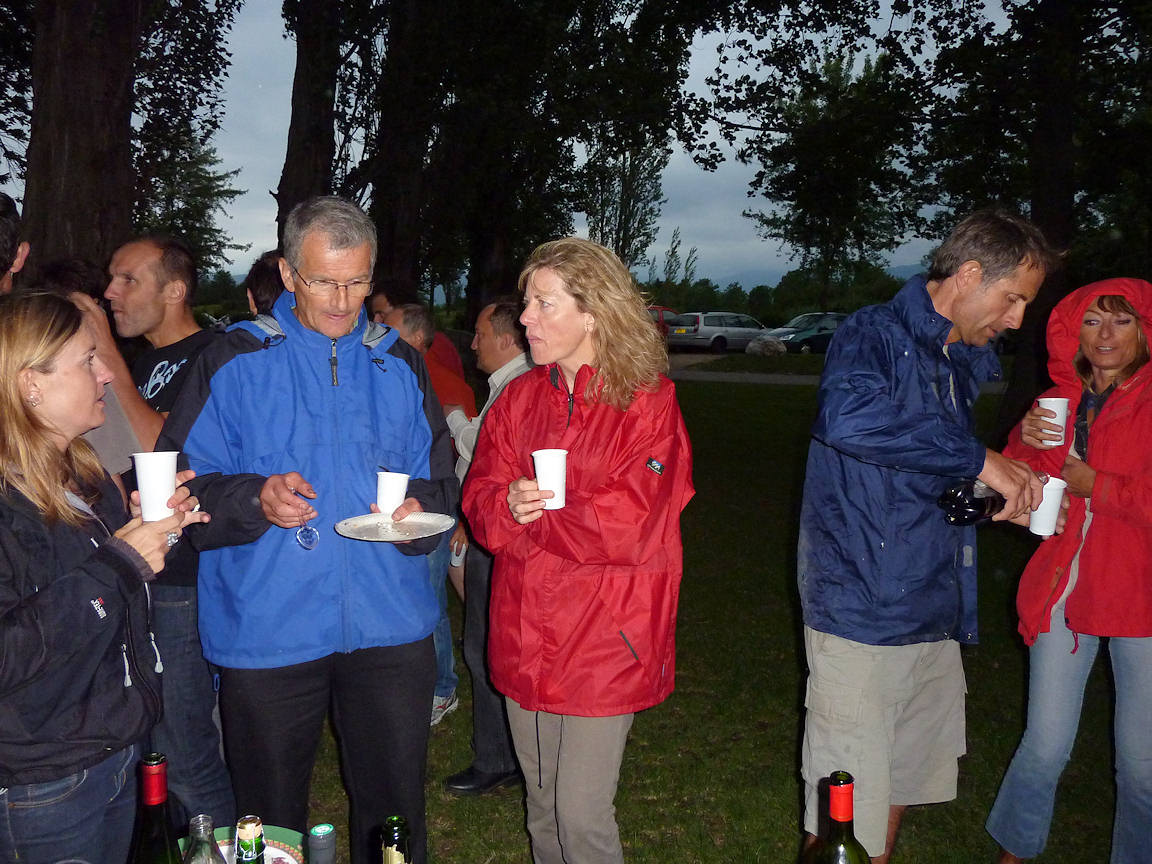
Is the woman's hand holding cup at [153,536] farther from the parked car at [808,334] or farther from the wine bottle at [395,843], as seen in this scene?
the parked car at [808,334]

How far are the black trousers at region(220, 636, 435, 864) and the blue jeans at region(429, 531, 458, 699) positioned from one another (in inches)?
61.3

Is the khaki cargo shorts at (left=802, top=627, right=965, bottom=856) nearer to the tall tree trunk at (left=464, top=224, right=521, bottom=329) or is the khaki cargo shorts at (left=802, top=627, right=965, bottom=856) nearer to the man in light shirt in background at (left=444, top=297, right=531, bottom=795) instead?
the man in light shirt in background at (left=444, top=297, right=531, bottom=795)

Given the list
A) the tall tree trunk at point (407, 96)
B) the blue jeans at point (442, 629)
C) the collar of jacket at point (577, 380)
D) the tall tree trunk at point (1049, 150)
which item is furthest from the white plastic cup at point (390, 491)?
the tall tree trunk at point (407, 96)

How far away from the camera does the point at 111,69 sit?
741 centimetres

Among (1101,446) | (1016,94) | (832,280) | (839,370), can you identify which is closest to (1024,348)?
(1016,94)

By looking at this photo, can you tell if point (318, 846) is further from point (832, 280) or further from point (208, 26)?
point (832, 280)

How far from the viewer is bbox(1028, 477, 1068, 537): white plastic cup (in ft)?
10.2

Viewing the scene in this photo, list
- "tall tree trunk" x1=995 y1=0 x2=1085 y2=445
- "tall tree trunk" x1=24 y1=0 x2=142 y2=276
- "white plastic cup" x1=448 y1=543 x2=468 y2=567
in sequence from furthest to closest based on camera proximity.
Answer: "tall tree trunk" x1=995 y1=0 x2=1085 y2=445
"tall tree trunk" x1=24 y1=0 x2=142 y2=276
"white plastic cup" x1=448 y1=543 x2=468 y2=567

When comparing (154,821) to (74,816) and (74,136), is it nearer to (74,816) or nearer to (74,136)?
(74,816)

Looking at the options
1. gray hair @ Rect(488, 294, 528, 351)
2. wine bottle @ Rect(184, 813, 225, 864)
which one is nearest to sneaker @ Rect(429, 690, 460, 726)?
gray hair @ Rect(488, 294, 528, 351)

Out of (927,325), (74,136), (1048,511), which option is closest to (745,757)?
(1048,511)

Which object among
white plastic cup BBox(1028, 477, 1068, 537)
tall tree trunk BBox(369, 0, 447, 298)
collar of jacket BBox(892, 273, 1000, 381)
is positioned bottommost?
white plastic cup BBox(1028, 477, 1068, 537)

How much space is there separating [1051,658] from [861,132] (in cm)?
994

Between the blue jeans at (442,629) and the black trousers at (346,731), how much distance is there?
1.56 meters
